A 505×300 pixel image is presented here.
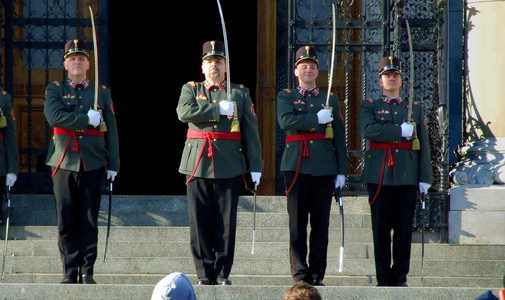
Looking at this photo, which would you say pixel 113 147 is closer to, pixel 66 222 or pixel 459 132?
pixel 66 222

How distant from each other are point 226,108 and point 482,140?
3.35 metres

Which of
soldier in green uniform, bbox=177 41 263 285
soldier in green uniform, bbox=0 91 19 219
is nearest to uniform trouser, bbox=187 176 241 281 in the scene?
soldier in green uniform, bbox=177 41 263 285

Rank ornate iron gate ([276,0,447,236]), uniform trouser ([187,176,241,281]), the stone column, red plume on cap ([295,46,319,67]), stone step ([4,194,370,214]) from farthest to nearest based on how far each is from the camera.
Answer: ornate iron gate ([276,0,447,236]), stone step ([4,194,370,214]), the stone column, red plume on cap ([295,46,319,67]), uniform trouser ([187,176,241,281])

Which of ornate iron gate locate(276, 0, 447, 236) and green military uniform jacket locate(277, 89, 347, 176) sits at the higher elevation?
ornate iron gate locate(276, 0, 447, 236)

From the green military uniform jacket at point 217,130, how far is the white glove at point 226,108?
0.04 m

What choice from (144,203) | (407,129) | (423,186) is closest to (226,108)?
(407,129)

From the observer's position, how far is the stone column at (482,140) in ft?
28.1

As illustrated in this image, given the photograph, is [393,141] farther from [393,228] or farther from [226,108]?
[226,108]

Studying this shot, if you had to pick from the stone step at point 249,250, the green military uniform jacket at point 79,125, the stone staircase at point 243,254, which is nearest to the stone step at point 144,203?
the stone staircase at point 243,254

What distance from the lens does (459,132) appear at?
37.7 ft

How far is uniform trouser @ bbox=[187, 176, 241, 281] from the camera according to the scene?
6.75m

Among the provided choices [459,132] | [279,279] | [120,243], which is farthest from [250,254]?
[459,132]

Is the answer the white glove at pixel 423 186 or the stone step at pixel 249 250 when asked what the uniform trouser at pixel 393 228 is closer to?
the white glove at pixel 423 186

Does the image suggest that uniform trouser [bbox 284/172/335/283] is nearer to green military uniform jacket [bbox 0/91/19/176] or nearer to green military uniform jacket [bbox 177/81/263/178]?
green military uniform jacket [bbox 177/81/263/178]
